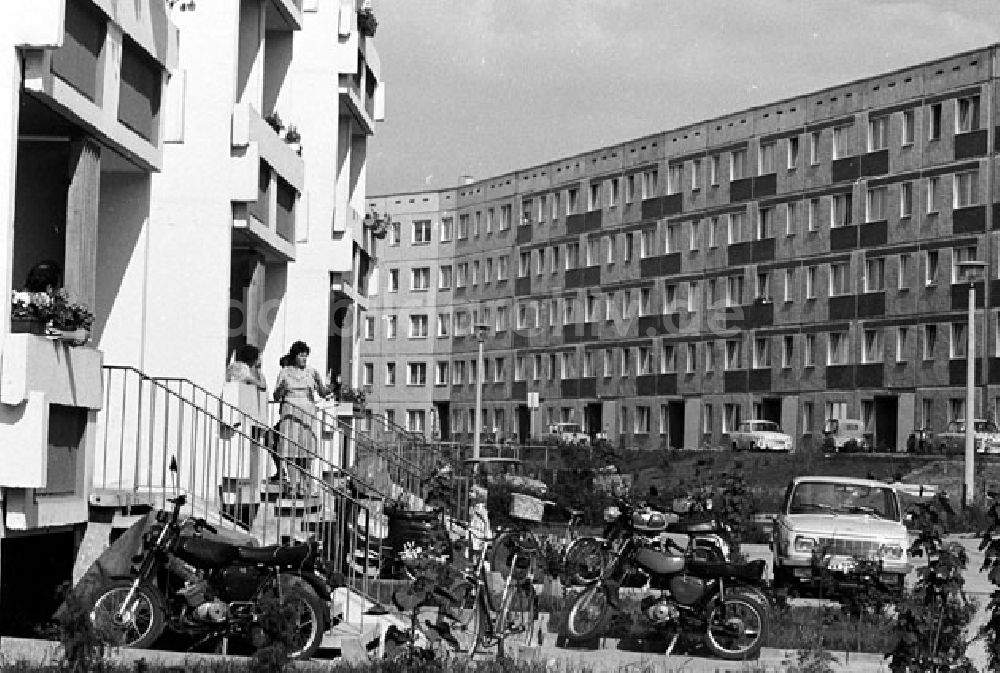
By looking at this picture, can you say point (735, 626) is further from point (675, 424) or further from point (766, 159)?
point (675, 424)

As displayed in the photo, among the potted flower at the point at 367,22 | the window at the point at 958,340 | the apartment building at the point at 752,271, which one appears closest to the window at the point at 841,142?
the apartment building at the point at 752,271

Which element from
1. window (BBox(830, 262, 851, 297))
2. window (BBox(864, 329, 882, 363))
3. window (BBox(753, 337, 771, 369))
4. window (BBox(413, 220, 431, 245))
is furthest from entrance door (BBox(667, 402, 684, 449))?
window (BBox(413, 220, 431, 245))

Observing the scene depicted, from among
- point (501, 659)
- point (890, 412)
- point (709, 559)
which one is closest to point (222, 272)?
point (709, 559)

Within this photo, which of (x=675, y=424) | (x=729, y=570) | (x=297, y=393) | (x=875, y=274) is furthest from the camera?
(x=675, y=424)

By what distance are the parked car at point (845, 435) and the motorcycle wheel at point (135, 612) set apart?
5373 centimetres

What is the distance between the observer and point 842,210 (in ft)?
240

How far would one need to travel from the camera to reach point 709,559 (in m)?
17.8

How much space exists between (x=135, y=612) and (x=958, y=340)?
55.4m

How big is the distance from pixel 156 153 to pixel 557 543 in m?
8.02

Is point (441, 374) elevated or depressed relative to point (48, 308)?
elevated

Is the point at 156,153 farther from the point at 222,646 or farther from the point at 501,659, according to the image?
the point at 501,659

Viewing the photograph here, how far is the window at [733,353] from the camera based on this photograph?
260 ft

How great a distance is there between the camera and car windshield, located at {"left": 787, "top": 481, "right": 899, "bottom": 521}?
25766mm

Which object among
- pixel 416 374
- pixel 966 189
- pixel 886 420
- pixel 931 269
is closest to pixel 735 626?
pixel 966 189
